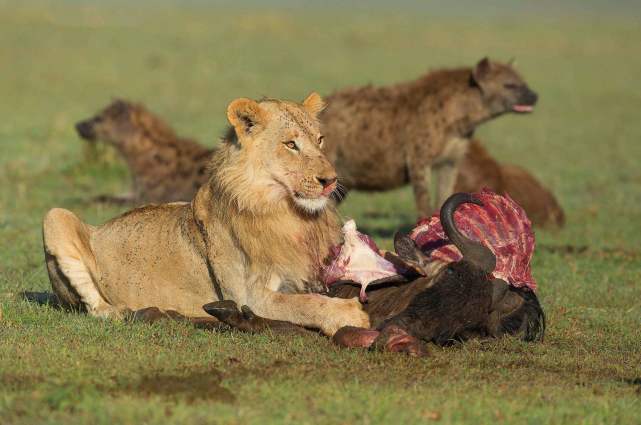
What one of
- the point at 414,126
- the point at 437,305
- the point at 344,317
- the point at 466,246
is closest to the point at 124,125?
the point at 414,126

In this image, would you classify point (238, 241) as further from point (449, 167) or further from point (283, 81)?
point (283, 81)

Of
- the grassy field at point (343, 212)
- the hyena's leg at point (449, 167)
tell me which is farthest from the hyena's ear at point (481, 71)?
the grassy field at point (343, 212)

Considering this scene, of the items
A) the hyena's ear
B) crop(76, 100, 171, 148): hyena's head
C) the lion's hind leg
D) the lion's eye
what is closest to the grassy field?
the lion's hind leg

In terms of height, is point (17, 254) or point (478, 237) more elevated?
point (478, 237)

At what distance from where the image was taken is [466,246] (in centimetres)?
592

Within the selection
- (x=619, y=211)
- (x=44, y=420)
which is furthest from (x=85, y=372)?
(x=619, y=211)

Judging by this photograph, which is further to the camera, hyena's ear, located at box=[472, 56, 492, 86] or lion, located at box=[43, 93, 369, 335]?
hyena's ear, located at box=[472, 56, 492, 86]

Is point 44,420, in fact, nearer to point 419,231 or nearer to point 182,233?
point 182,233

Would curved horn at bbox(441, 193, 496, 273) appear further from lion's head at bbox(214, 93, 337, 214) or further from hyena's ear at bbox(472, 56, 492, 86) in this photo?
hyena's ear at bbox(472, 56, 492, 86)

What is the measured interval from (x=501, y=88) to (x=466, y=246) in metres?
6.17

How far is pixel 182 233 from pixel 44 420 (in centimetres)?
221

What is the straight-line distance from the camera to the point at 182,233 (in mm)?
6723

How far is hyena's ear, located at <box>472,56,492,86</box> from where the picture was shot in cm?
1173

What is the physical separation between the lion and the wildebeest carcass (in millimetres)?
149
